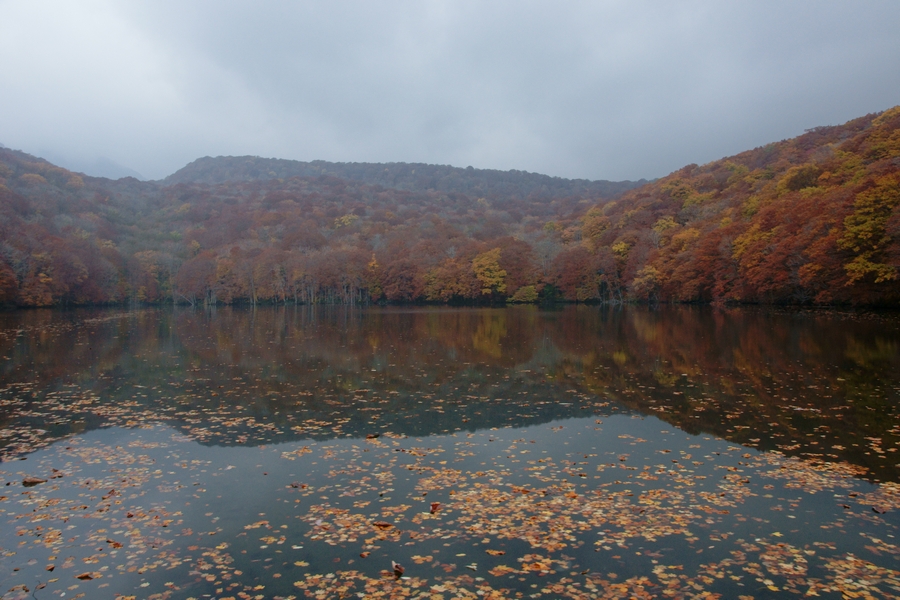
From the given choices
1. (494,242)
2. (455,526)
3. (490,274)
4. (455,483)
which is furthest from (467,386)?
(494,242)

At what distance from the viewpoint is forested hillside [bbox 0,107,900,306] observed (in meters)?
45.0

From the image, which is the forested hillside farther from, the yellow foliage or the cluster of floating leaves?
the cluster of floating leaves

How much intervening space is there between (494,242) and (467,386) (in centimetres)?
8594

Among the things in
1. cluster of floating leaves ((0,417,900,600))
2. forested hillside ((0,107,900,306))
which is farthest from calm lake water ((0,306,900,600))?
forested hillside ((0,107,900,306))

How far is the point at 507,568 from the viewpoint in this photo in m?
5.58

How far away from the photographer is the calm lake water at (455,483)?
548cm

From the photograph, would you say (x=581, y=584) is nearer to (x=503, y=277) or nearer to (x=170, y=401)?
A: (x=170, y=401)

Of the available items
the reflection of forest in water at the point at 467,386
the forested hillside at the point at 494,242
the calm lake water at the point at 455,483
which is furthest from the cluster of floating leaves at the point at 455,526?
the forested hillside at the point at 494,242

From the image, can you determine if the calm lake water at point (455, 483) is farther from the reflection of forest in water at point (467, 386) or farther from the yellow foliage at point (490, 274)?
the yellow foliage at point (490, 274)

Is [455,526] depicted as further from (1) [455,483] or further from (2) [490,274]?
(2) [490,274]

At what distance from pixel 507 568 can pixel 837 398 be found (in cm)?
1091

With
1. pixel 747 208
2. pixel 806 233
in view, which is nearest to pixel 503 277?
pixel 747 208

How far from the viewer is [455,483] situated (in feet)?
26.3

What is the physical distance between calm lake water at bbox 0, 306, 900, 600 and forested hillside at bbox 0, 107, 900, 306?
1265 inches
